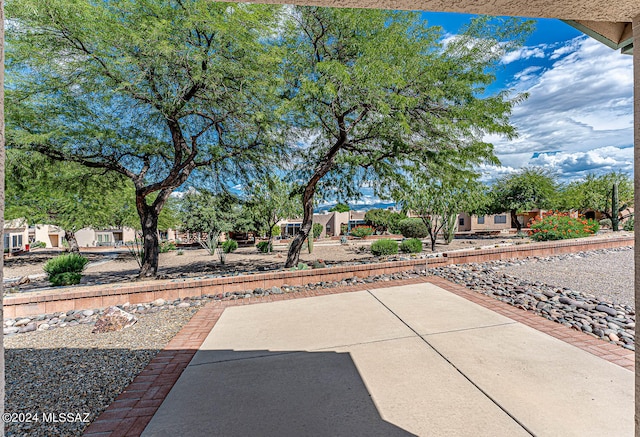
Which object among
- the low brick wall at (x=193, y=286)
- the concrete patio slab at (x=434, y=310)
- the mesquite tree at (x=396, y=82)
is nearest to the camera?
the concrete patio slab at (x=434, y=310)

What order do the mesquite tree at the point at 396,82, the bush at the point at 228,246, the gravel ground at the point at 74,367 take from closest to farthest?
the gravel ground at the point at 74,367 < the mesquite tree at the point at 396,82 < the bush at the point at 228,246

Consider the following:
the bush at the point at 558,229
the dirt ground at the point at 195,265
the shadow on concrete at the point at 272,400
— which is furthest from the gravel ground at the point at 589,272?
the shadow on concrete at the point at 272,400

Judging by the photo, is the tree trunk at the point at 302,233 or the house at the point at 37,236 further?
the house at the point at 37,236

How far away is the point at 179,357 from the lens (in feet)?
12.4

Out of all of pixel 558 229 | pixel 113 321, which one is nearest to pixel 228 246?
pixel 113 321

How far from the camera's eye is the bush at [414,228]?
22594mm

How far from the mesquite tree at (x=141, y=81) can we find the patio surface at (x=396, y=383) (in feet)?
20.7

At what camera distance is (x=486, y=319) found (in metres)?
4.50

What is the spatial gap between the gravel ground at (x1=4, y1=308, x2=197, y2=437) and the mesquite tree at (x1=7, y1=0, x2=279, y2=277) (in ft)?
17.8

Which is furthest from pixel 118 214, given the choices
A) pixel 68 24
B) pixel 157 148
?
A: pixel 68 24

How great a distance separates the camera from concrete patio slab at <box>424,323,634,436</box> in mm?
2346

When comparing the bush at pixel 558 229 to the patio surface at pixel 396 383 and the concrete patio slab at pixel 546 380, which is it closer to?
the patio surface at pixel 396 383

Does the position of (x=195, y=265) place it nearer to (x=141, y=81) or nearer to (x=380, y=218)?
(x=141, y=81)

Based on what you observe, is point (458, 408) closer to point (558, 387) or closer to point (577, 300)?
point (558, 387)
